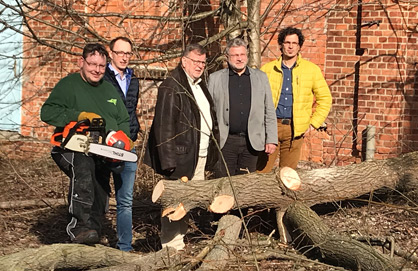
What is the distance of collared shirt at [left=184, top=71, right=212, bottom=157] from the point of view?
6.70 metres

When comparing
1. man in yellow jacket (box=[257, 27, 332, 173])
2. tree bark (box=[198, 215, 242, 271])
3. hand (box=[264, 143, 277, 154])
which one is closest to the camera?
tree bark (box=[198, 215, 242, 271])

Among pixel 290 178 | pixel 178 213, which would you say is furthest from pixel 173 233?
pixel 290 178

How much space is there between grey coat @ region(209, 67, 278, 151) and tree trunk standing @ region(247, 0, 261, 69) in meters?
1.95

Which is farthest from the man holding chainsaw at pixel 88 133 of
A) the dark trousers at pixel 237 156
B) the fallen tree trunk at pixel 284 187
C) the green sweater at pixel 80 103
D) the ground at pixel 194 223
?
the dark trousers at pixel 237 156

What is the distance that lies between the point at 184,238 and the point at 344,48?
4.19 metres

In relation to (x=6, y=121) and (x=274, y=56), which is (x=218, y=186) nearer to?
(x=274, y=56)

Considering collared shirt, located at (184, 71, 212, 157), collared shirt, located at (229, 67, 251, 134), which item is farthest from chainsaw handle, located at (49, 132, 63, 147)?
collared shirt, located at (229, 67, 251, 134)

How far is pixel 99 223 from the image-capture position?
630cm

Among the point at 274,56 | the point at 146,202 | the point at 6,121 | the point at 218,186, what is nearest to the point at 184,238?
the point at 218,186

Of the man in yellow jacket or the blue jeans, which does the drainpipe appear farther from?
the blue jeans

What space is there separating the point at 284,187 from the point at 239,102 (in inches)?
36.7

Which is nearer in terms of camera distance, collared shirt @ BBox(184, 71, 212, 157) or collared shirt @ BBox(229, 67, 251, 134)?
collared shirt @ BBox(184, 71, 212, 157)

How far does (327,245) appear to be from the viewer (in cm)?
608

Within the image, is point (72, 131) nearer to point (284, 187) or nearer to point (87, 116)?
point (87, 116)
